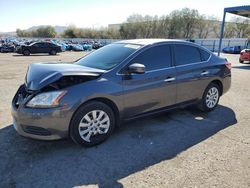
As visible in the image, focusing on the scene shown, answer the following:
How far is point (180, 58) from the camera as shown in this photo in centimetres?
460

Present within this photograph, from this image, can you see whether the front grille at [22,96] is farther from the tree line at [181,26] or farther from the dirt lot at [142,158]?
the tree line at [181,26]

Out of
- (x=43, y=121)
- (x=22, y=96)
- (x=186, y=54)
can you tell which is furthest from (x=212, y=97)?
(x=22, y=96)

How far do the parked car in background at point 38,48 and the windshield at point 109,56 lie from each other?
2377 centimetres

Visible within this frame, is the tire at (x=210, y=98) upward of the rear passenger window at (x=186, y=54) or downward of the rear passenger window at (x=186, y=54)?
downward

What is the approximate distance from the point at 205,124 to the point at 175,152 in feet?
4.72

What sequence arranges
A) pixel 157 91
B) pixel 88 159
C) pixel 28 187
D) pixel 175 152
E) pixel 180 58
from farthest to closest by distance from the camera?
pixel 180 58 < pixel 157 91 < pixel 175 152 < pixel 88 159 < pixel 28 187

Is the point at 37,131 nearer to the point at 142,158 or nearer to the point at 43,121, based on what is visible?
the point at 43,121

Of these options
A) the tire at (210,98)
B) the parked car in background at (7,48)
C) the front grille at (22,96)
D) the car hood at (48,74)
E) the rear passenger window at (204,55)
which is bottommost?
the parked car in background at (7,48)

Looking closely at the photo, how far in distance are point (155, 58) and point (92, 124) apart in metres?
1.69

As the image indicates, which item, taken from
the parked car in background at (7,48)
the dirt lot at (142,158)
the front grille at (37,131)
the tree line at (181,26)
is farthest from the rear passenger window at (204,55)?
the tree line at (181,26)

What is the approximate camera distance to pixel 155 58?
4.21m

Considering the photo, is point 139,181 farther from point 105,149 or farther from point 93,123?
point 93,123

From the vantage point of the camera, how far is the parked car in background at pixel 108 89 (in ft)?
10.6

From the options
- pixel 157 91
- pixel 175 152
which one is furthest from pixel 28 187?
pixel 157 91
